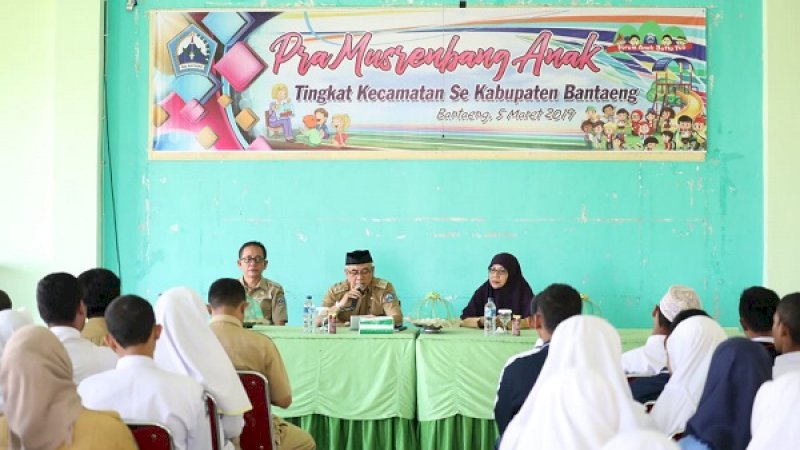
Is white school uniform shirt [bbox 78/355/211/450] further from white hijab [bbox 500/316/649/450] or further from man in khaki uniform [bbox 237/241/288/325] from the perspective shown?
man in khaki uniform [bbox 237/241/288/325]

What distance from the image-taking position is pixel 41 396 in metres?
2.76

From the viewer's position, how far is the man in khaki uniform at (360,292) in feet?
22.4

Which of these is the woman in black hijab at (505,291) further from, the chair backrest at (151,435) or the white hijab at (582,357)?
the chair backrest at (151,435)

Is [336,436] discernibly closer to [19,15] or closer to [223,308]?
[223,308]

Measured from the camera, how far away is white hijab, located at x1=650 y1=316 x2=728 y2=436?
12.9 feet

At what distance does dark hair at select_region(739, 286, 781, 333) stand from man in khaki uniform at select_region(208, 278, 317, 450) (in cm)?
208

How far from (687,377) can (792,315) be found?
1.70 feet

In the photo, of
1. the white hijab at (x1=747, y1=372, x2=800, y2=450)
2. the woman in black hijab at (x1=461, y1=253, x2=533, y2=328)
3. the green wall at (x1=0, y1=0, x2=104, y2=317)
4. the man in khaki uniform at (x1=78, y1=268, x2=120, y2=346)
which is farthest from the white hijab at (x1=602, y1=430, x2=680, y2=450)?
the green wall at (x1=0, y1=0, x2=104, y2=317)

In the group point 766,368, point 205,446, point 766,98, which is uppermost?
point 766,98

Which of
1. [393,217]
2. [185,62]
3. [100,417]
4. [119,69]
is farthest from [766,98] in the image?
[100,417]

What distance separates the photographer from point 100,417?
290cm

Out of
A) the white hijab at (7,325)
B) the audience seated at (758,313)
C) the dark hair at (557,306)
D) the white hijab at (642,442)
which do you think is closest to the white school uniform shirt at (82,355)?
the white hijab at (7,325)

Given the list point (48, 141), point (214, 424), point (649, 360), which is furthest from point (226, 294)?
point (48, 141)

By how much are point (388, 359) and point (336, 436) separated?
507 mm
